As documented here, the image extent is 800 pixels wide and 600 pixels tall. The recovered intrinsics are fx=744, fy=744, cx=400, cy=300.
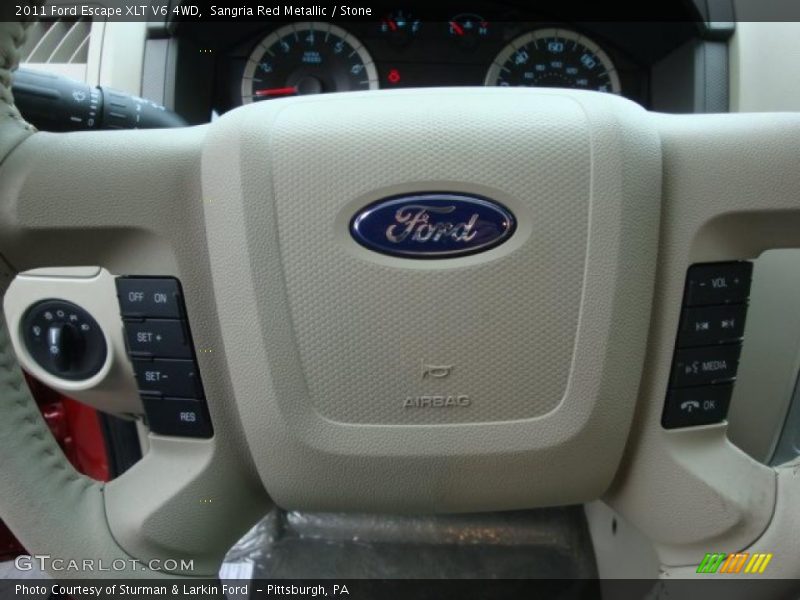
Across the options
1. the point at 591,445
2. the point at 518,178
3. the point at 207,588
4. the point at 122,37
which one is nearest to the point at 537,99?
the point at 518,178

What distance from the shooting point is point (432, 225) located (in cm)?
63

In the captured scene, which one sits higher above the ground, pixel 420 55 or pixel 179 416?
pixel 420 55

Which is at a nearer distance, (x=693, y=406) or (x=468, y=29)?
(x=693, y=406)

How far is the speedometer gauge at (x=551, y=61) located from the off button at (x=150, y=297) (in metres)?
1.02

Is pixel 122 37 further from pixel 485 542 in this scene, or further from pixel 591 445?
pixel 485 542

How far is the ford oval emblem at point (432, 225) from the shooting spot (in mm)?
631

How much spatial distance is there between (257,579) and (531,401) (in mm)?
1066

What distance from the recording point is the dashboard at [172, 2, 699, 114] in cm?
150

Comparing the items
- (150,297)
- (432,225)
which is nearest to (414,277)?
(432,225)

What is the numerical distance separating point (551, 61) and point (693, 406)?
3.29ft

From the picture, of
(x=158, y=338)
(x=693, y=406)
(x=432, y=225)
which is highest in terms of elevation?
(x=432, y=225)

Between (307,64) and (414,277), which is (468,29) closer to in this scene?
(307,64)

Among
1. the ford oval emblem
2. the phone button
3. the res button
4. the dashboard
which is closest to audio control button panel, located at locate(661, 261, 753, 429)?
the phone button

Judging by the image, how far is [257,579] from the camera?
153 cm
